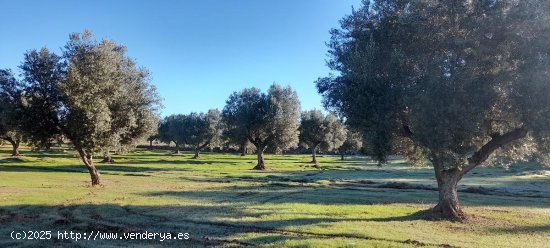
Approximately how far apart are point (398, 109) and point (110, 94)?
2464 cm

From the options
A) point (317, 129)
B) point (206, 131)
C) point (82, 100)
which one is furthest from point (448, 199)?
point (206, 131)

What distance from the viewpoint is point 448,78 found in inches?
807

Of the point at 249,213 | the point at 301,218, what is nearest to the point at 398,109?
the point at 301,218

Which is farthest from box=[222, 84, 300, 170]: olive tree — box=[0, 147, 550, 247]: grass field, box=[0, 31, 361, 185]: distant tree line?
box=[0, 147, 550, 247]: grass field

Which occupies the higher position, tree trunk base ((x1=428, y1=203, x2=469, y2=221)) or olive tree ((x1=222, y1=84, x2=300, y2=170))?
olive tree ((x1=222, y1=84, x2=300, y2=170))

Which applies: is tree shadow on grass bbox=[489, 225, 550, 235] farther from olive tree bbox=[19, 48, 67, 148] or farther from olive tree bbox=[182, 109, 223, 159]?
olive tree bbox=[182, 109, 223, 159]

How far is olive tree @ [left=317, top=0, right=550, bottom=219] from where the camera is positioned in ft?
64.1

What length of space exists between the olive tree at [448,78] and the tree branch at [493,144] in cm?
5

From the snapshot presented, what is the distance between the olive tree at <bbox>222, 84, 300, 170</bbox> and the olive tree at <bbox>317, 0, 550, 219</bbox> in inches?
2088

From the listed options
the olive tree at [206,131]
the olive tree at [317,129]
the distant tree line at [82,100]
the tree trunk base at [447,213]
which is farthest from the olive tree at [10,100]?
the olive tree at [206,131]

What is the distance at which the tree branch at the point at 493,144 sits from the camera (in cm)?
2234

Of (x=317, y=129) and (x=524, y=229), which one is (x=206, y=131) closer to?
(x=317, y=129)

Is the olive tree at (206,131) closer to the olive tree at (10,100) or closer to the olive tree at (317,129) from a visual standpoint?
the olive tree at (317,129)

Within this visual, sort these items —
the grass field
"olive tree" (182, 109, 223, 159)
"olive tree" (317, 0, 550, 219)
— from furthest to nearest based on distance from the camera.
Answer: "olive tree" (182, 109, 223, 159) → "olive tree" (317, 0, 550, 219) → the grass field
